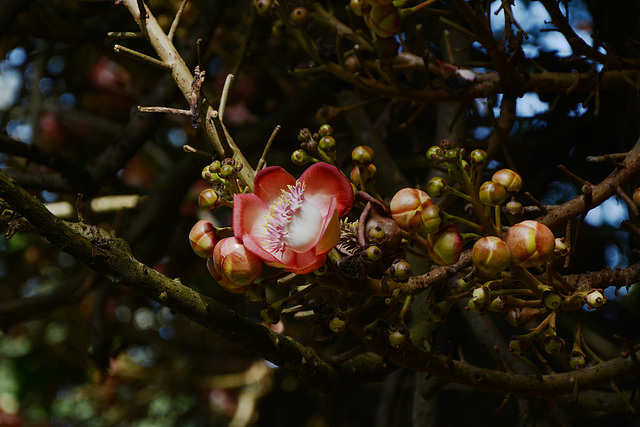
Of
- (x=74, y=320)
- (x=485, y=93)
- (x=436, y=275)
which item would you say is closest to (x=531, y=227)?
(x=436, y=275)

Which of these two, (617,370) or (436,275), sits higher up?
(436,275)

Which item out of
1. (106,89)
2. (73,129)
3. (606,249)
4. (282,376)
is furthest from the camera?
(73,129)

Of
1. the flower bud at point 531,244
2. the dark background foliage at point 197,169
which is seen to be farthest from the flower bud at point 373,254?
the dark background foliage at point 197,169

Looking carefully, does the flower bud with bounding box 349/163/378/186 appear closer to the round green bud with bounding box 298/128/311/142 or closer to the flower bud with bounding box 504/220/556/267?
the round green bud with bounding box 298/128/311/142

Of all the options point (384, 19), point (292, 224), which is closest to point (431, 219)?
point (292, 224)

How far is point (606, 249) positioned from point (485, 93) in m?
0.68

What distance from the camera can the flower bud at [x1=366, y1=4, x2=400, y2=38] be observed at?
2.77 feet

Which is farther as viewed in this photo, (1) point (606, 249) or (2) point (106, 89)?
(2) point (106, 89)

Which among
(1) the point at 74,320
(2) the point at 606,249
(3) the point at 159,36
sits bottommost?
(1) the point at 74,320

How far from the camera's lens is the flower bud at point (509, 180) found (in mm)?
614

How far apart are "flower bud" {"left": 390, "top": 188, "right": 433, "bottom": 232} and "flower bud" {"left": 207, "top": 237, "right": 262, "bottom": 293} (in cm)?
15

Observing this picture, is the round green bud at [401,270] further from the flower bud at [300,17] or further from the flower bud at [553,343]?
the flower bud at [300,17]

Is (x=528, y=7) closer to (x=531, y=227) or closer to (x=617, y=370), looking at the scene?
(x=617, y=370)

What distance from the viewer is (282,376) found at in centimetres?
249
